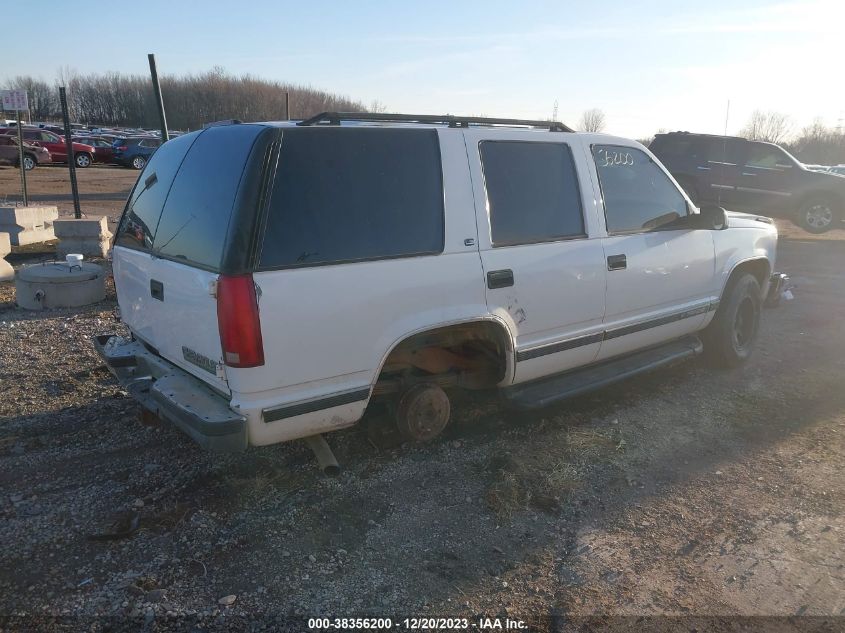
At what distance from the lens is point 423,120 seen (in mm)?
3604

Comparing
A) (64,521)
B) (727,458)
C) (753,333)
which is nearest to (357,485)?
(64,521)

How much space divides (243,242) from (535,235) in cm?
180

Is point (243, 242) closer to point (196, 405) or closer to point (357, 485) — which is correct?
point (196, 405)

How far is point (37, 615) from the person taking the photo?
2.54m

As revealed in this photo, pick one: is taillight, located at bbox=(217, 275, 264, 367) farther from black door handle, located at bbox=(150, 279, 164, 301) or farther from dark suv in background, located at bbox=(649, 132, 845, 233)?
dark suv in background, located at bbox=(649, 132, 845, 233)

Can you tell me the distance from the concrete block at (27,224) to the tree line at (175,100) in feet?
160

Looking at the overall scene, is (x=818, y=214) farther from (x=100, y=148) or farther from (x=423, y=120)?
(x=100, y=148)

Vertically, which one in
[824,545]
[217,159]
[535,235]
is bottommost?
[824,545]

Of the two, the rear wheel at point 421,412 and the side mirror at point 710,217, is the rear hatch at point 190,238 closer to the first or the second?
the rear wheel at point 421,412

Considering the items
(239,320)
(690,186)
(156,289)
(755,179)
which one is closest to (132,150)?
(690,186)

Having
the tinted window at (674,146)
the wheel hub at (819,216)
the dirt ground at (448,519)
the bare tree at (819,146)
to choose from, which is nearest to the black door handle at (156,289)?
the dirt ground at (448,519)

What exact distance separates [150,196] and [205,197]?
79 cm

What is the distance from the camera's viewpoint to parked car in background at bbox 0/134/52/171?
26.6 m

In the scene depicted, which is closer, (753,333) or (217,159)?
(217,159)
